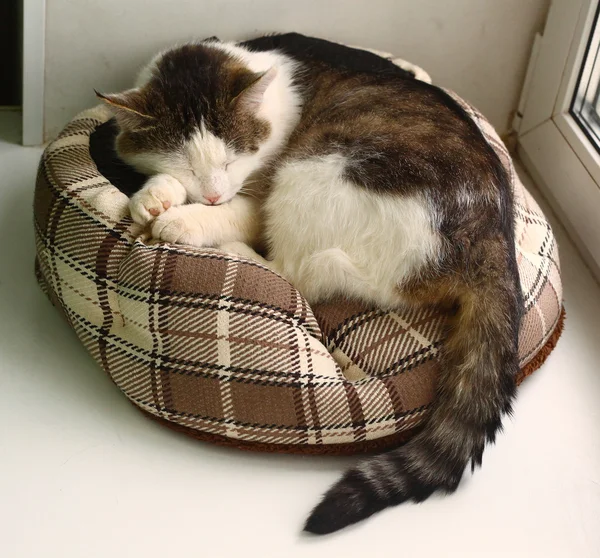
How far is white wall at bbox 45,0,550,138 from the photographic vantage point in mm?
2102

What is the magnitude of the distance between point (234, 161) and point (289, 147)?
0.16 m

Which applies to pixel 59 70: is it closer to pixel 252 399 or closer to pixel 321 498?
pixel 252 399

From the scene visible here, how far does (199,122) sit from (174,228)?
228 mm

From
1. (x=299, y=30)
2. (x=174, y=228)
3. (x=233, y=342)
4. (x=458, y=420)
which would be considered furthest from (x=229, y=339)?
(x=299, y=30)

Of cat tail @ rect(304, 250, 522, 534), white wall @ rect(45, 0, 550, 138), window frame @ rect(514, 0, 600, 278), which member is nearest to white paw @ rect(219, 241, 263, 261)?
cat tail @ rect(304, 250, 522, 534)

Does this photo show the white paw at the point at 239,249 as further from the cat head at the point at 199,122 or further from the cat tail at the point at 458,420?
the cat tail at the point at 458,420

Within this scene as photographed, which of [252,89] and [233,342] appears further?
[252,89]

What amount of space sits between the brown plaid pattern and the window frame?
1.78 feet

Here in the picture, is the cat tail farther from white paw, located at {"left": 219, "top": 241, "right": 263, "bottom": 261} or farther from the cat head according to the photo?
the cat head

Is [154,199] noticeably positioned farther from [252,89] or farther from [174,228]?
[252,89]

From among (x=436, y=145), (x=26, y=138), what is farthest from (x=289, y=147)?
(x=26, y=138)

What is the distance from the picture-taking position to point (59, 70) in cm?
215

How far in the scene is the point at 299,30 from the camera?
2230 mm

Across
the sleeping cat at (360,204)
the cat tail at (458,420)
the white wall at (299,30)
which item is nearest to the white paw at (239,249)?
the sleeping cat at (360,204)
